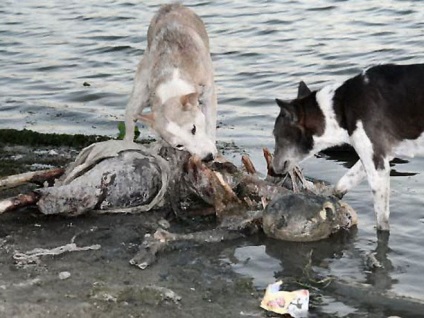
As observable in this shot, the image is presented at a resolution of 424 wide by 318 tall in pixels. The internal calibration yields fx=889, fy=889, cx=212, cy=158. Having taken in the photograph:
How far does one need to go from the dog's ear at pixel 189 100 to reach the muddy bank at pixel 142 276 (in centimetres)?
107

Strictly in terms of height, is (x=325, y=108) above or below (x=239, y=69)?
above

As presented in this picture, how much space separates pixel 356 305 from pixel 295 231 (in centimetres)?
126

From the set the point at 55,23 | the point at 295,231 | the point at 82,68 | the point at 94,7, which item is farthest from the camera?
the point at 94,7

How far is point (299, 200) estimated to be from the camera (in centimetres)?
728

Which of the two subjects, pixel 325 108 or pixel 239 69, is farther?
pixel 239 69

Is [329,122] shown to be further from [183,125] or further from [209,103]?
[209,103]

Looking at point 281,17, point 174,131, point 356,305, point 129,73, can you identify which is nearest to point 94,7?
point 281,17

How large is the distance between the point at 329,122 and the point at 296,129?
37 cm

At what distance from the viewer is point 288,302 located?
584 cm

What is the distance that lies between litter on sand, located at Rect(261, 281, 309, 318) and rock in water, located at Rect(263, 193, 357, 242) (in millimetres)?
1296

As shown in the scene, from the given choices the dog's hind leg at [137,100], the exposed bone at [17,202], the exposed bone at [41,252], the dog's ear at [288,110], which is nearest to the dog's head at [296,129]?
the dog's ear at [288,110]

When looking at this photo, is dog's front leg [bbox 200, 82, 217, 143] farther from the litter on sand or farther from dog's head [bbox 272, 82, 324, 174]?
the litter on sand

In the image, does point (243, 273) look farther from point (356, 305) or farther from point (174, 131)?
point (174, 131)

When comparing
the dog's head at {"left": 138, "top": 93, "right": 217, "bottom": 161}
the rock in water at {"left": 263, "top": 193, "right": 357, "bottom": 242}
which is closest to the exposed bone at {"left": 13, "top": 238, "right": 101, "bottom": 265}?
the rock in water at {"left": 263, "top": 193, "right": 357, "bottom": 242}
